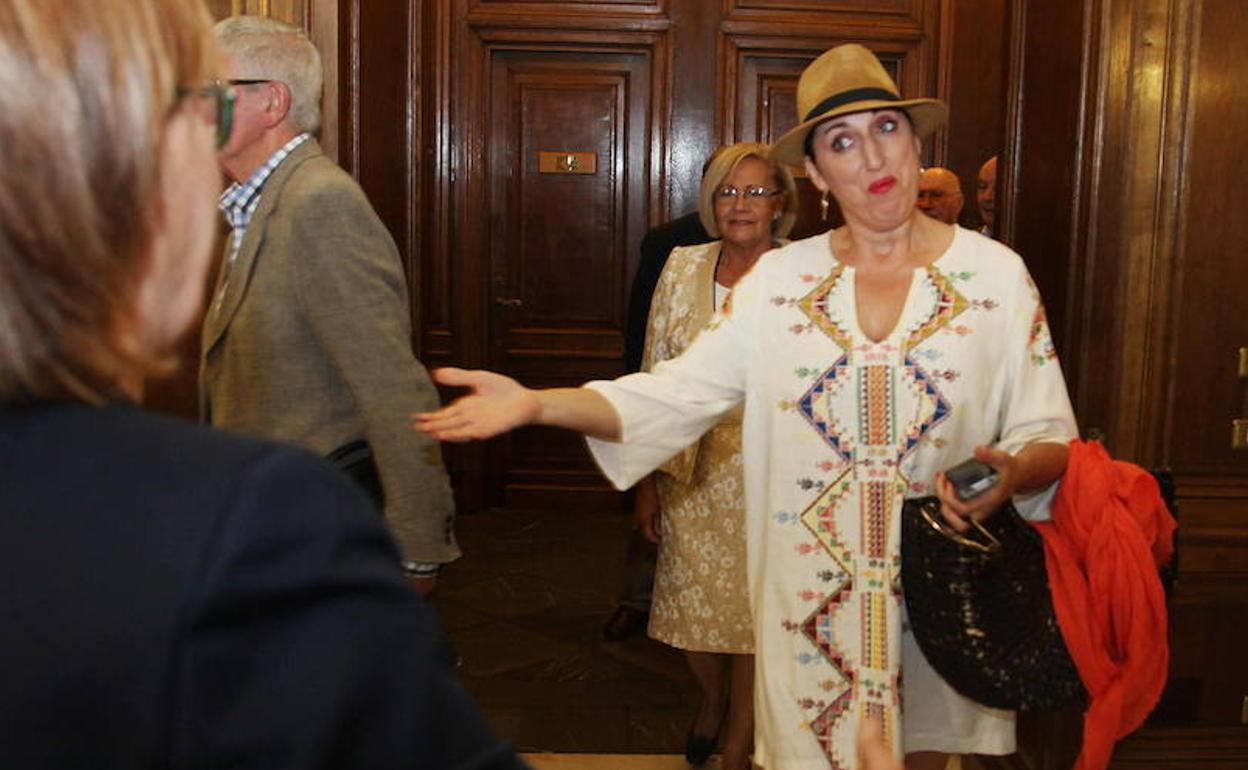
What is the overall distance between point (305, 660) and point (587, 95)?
6.84 m

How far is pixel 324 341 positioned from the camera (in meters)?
2.27

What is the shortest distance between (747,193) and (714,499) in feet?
2.96

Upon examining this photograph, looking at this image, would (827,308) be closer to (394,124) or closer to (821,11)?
(394,124)

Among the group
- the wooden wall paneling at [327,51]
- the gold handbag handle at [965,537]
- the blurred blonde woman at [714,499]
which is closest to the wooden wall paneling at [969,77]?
the blurred blonde woman at [714,499]

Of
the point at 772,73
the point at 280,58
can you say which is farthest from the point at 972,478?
the point at 772,73

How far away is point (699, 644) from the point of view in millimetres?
3816

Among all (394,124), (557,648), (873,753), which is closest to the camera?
(873,753)

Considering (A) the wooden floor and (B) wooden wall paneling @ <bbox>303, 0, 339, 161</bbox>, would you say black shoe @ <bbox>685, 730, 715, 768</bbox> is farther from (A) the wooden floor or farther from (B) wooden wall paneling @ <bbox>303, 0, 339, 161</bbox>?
(B) wooden wall paneling @ <bbox>303, 0, 339, 161</bbox>

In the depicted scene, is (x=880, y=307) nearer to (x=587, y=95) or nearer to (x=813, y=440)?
(x=813, y=440)

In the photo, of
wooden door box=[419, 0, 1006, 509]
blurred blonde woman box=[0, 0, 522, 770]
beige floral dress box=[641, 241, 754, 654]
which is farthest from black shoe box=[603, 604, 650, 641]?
blurred blonde woman box=[0, 0, 522, 770]

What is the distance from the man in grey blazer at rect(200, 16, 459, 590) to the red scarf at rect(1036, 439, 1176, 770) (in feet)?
3.52

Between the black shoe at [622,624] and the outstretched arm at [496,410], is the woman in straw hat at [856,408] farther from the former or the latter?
the black shoe at [622,624]

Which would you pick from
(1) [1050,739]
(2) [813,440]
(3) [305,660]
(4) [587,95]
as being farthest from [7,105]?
(4) [587,95]

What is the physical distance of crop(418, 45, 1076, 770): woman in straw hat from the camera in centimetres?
241
